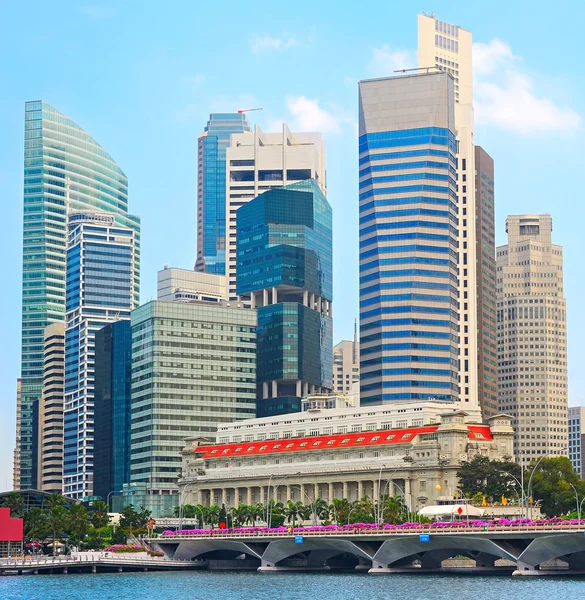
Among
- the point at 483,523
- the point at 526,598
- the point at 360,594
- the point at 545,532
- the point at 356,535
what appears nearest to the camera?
the point at 526,598

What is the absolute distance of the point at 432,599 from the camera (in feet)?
485

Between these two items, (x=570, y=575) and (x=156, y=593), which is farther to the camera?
(x=570, y=575)

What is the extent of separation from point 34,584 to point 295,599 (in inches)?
2168

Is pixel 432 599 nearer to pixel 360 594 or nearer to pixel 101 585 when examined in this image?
pixel 360 594

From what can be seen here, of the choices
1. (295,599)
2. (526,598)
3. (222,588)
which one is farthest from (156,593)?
(526,598)

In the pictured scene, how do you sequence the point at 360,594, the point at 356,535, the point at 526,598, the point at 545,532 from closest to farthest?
the point at 526,598, the point at 360,594, the point at 545,532, the point at 356,535

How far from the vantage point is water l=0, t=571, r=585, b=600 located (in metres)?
155

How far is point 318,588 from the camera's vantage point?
572 ft

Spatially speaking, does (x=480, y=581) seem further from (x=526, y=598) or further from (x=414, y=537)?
(x=526, y=598)

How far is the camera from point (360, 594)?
160125 mm

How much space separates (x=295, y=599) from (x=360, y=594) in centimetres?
1012

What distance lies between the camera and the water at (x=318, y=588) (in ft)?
508

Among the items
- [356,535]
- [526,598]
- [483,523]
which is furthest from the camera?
[356,535]

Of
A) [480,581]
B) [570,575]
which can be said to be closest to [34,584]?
[480,581]
